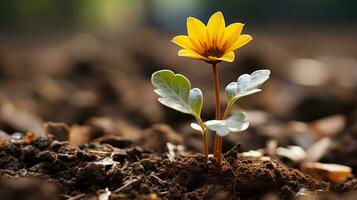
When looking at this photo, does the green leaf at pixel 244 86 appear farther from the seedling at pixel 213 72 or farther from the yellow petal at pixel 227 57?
the yellow petal at pixel 227 57

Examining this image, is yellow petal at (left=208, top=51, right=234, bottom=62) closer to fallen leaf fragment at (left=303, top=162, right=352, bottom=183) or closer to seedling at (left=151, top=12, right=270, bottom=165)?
seedling at (left=151, top=12, right=270, bottom=165)

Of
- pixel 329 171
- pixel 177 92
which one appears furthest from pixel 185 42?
pixel 329 171

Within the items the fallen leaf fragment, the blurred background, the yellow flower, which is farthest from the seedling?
the blurred background

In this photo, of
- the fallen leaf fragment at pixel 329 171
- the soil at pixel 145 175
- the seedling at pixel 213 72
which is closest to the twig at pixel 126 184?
the soil at pixel 145 175

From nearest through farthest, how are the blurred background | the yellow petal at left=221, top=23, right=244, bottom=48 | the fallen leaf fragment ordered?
1. the yellow petal at left=221, top=23, right=244, bottom=48
2. the fallen leaf fragment
3. the blurred background

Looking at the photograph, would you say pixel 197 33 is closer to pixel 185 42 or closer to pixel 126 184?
pixel 185 42

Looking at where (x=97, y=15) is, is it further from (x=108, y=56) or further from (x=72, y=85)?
(x=72, y=85)

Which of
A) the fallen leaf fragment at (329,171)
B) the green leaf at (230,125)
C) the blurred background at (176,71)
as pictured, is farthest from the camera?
the blurred background at (176,71)
